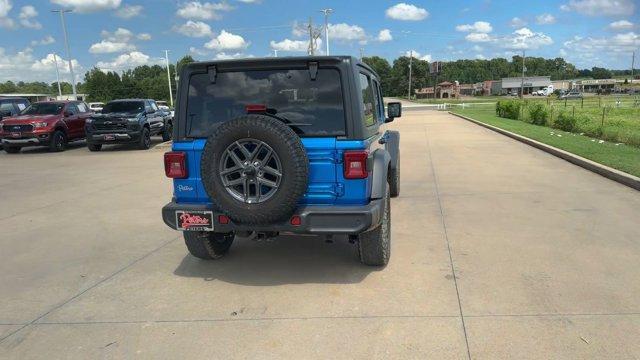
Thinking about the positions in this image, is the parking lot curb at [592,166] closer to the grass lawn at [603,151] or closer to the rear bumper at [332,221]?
the grass lawn at [603,151]

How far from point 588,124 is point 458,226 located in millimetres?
16257

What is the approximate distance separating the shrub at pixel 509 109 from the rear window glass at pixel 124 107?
1930 cm

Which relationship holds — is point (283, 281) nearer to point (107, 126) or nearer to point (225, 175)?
point (225, 175)

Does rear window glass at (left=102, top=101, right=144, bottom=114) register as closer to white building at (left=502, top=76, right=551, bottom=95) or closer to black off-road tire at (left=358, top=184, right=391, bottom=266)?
black off-road tire at (left=358, top=184, right=391, bottom=266)

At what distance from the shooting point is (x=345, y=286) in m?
4.46

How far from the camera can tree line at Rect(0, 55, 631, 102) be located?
108 metres

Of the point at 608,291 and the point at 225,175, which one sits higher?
the point at 225,175

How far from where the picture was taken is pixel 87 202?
8453 mm

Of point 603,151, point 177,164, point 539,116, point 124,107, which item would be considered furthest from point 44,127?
point 539,116

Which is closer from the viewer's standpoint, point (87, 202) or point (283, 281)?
point (283, 281)

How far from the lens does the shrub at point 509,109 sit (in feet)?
89.6

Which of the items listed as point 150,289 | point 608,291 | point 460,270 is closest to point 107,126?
point 150,289

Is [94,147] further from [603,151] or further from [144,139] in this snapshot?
[603,151]

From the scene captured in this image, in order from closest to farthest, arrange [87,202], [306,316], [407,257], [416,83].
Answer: [306,316], [407,257], [87,202], [416,83]
